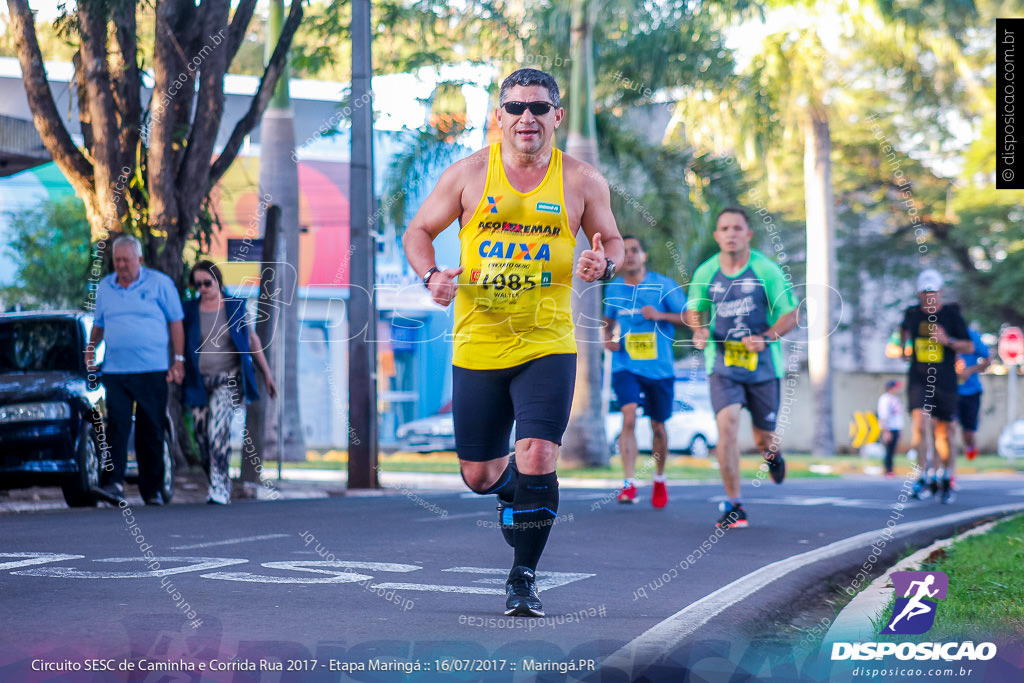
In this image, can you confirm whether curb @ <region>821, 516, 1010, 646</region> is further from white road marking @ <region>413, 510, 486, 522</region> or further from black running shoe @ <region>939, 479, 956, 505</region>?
black running shoe @ <region>939, 479, 956, 505</region>

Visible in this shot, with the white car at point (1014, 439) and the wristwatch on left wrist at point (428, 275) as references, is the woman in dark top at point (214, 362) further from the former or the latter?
the white car at point (1014, 439)

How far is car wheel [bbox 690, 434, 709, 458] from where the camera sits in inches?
1351

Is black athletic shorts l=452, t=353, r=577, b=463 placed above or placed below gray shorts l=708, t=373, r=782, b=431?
above

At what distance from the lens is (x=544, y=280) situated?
5.52 meters

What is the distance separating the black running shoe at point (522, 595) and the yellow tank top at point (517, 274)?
32.2 inches

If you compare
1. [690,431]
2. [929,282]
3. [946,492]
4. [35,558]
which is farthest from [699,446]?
[35,558]

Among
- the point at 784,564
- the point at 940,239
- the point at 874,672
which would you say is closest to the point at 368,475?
the point at 784,564

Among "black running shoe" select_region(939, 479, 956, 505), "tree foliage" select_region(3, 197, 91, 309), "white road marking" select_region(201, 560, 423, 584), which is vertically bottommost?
"black running shoe" select_region(939, 479, 956, 505)

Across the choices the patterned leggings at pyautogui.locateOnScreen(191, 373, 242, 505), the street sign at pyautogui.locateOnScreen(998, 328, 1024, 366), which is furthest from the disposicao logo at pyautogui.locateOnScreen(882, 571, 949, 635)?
the street sign at pyautogui.locateOnScreen(998, 328, 1024, 366)

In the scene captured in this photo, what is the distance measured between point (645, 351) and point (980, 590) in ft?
18.6

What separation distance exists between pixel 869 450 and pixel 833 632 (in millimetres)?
27270

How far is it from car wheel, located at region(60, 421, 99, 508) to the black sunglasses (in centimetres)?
600

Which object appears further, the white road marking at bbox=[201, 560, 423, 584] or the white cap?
the white cap

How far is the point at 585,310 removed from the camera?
21.8 meters
